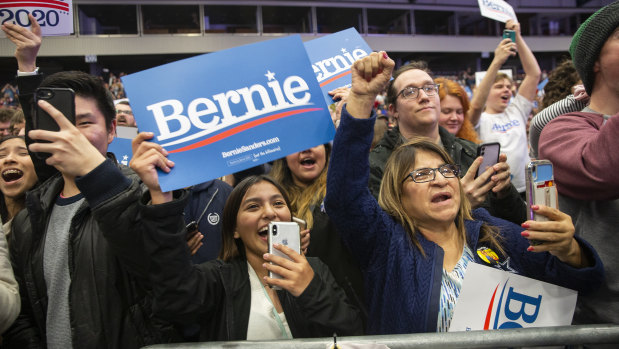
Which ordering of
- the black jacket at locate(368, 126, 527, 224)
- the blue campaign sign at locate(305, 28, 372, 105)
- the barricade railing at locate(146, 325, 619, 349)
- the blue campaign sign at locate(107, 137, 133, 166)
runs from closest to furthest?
1. the barricade railing at locate(146, 325, 619, 349)
2. the black jacket at locate(368, 126, 527, 224)
3. the blue campaign sign at locate(305, 28, 372, 105)
4. the blue campaign sign at locate(107, 137, 133, 166)

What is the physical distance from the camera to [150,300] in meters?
1.48

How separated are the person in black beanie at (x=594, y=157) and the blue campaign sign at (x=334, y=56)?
0.89 metres

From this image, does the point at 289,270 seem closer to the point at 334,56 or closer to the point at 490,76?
the point at 334,56

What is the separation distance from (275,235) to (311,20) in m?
21.6

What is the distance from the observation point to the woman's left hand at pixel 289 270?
124cm

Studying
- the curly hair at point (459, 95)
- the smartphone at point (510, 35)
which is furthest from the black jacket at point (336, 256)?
the smartphone at point (510, 35)

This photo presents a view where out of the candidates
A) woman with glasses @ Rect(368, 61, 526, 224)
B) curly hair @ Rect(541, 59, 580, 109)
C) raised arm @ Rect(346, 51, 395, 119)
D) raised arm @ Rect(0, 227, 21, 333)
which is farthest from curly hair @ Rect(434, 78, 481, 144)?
raised arm @ Rect(0, 227, 21, 333)

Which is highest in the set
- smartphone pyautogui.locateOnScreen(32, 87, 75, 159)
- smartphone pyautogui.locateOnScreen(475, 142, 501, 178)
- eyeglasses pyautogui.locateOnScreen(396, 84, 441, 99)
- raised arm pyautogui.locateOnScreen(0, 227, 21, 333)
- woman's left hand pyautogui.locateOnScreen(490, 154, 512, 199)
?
eyeglasses pyautogui.locateOnScreen(396, 84, 441, 99)

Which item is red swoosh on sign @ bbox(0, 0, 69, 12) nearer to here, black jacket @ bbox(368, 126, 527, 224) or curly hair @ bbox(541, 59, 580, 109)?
black jacket @ bbox(368, 126, 527, 224)

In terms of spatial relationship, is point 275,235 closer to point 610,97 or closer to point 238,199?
point 238,199

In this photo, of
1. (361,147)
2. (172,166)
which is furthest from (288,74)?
(172,166)

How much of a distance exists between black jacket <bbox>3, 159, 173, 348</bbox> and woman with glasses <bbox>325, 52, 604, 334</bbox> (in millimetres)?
643

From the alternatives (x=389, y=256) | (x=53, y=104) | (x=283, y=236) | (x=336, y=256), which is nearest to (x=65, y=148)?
(x=53, y=104)

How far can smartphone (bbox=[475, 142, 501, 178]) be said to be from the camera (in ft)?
6.24
